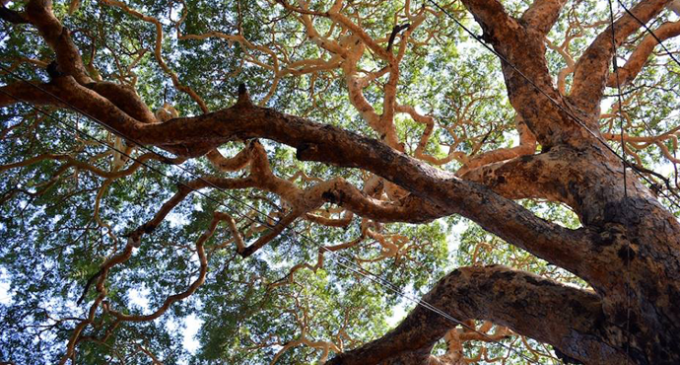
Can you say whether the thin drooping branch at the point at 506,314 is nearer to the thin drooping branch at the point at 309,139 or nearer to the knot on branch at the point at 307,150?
the thin drooping branch at the point at 309,139

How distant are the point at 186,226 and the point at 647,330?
5.76 m

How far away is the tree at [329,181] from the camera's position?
3.13m

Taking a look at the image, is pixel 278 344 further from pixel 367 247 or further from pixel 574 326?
pixel 574 326

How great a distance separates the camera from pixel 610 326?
2729mm

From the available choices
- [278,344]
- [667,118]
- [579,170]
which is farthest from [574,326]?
[667,118]

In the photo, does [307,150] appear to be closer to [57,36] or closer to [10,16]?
[57,36]

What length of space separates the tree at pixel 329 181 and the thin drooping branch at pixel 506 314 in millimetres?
13

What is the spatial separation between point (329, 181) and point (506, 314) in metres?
1.44

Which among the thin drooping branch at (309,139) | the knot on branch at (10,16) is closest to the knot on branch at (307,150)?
the thin drooping branch at (309,139)

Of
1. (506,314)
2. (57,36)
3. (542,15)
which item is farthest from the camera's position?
(542,15)

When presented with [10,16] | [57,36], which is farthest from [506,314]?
[10,16]

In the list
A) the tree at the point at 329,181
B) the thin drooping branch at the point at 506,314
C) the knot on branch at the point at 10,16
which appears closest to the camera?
the thin drooping branch at the point at 506,314

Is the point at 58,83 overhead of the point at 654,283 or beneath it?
overhead

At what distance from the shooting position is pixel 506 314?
3227 millimetres
